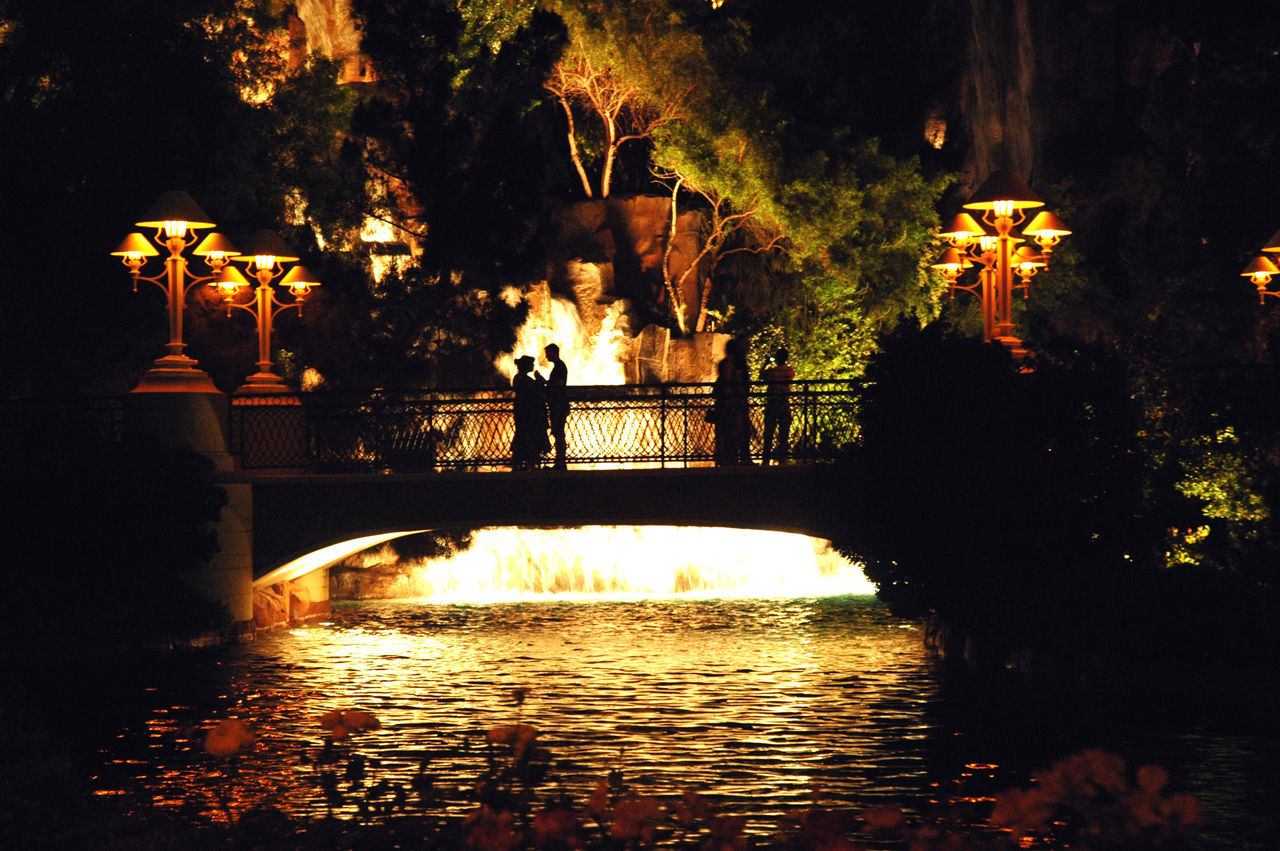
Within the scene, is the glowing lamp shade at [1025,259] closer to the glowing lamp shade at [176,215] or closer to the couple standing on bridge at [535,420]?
the couple standing on bridge at [535,420]

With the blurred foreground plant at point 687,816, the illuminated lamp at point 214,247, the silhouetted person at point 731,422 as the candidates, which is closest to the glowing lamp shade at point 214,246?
the illuminated lamp at point 214,247

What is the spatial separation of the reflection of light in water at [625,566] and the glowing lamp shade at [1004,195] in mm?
12344

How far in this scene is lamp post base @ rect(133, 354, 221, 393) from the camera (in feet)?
69.8

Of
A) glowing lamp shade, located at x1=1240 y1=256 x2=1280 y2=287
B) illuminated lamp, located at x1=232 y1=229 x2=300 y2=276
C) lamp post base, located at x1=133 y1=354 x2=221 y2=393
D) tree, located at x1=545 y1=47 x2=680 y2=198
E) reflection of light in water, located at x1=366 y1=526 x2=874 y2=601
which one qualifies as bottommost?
reflection of light in water, located at x1=366 y1=526 x2=874 y2=601

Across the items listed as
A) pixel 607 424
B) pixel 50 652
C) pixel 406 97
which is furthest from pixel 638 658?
pixel 406 97

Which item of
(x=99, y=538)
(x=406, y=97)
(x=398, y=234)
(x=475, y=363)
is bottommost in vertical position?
(x=99, y=538)

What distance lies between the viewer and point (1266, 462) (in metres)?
18.8

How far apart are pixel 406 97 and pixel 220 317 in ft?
18.4

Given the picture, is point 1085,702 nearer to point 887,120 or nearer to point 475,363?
point 475,363

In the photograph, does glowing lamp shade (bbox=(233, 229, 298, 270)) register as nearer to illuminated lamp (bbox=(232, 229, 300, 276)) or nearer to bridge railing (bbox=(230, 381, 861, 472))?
illuminated lamp (bbox=(232, 229, 300, 276))

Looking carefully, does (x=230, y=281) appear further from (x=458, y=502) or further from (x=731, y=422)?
(x=731, y=422)

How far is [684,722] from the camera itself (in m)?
14.2

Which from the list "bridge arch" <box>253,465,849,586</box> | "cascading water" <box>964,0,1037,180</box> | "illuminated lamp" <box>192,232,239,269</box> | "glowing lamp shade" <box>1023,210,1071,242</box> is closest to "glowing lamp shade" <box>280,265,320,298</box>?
"illuminated lamp" <box>192,232,239,269</box>

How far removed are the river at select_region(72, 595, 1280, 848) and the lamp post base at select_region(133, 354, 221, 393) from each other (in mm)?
3560
